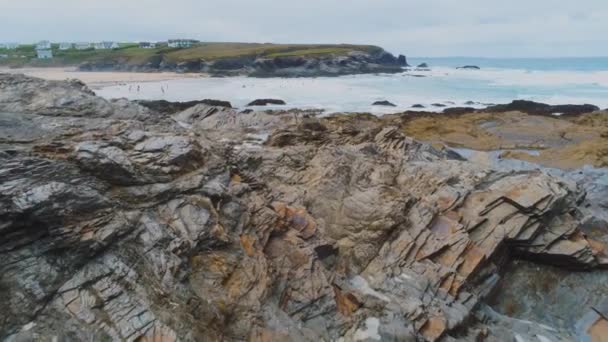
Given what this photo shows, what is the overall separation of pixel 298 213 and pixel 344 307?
117 inches

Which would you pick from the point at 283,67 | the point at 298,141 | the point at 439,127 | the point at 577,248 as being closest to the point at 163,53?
the point at 283,67

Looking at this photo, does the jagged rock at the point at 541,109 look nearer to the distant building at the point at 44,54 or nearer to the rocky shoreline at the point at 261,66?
the rocky shoreline at the point at 261,66

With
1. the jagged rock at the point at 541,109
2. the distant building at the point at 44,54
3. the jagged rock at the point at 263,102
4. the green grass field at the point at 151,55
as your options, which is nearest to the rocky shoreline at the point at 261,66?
the green grass field at the point at 151,55

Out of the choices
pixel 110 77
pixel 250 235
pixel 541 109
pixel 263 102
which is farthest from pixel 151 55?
pixel 250 235

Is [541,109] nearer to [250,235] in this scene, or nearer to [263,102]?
[263,102]

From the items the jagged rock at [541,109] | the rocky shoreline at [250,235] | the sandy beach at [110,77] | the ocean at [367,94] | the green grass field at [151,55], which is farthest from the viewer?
the green grass field at [151,55]

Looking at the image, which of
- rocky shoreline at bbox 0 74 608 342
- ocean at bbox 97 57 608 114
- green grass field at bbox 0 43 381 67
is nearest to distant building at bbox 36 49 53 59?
green grass field at bbox 0 43 381 67

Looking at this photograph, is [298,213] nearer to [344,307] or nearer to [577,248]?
[344,307]

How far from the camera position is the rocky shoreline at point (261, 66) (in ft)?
327

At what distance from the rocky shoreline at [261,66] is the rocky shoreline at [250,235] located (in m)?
82.0

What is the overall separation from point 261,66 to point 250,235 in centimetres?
9812

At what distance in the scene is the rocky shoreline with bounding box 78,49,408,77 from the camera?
9956 cm

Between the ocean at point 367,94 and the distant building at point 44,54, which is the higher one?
the distant building at point 44,54

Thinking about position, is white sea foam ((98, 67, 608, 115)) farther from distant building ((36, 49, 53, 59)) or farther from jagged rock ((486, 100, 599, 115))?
distant building ((36, 49, 53, 59))
